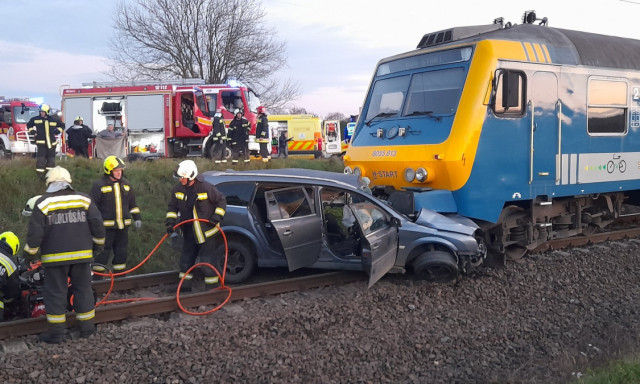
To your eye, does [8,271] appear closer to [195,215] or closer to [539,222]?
[195,215]

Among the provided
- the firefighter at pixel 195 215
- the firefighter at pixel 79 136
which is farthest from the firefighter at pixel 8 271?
the firefighter at pixel 79 136

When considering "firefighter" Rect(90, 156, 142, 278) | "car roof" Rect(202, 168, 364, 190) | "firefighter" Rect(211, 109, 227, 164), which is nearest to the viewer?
"car roof" Rect(202, 168, 364, 190)

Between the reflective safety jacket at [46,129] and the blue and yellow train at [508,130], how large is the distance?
7.02 metres

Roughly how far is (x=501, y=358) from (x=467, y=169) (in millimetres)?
3042

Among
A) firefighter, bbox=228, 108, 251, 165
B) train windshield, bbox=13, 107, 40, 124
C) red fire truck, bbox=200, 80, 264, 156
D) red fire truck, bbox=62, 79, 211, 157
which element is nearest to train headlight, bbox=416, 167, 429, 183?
firefighter, bbox=228, 108, 251, 165

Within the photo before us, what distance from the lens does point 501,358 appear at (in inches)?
202

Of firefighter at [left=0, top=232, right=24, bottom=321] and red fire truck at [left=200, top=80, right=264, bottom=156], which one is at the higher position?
red fire truck at [left=200, top=80, right=264, bottom=156]

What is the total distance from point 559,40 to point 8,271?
26.5ft

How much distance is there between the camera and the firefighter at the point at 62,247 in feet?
17.6

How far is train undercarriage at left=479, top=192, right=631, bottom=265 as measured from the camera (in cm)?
825

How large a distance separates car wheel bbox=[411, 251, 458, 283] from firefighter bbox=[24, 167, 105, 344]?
3.85m

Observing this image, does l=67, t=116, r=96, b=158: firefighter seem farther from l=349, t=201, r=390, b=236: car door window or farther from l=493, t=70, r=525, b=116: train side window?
l=493, t=70, r=525, b=116: train side window

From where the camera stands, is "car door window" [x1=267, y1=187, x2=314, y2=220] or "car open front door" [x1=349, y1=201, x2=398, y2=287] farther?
"car door window" [x1=267, y1=187, x2=314, y2=220]

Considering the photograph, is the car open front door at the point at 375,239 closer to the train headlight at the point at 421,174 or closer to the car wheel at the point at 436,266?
the car wheel at the point at 436,266
